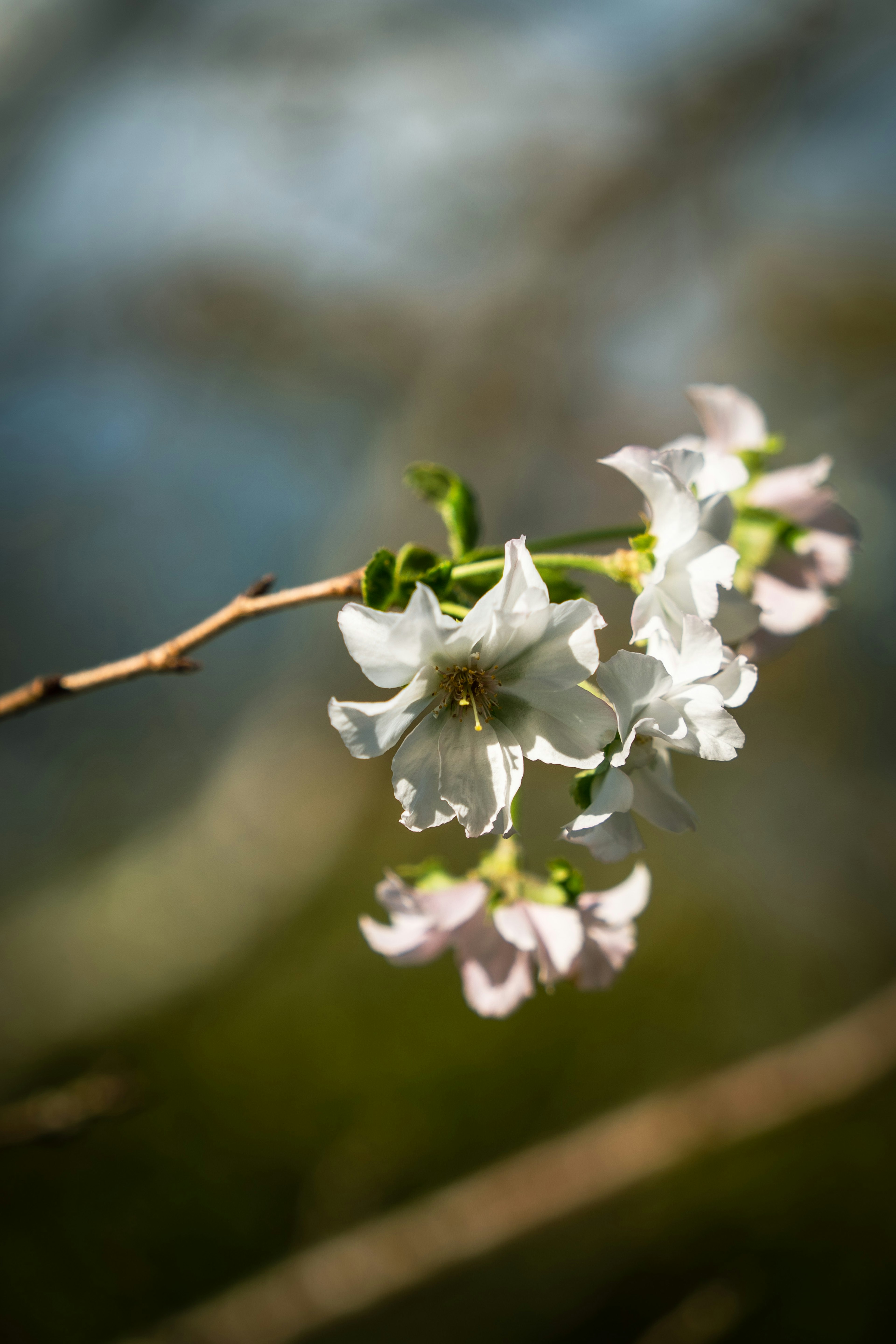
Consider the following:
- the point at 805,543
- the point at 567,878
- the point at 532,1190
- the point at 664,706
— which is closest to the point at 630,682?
the point at 664,706

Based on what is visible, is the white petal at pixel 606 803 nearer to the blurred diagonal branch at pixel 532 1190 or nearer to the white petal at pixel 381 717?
the white petal at pixel 381 717

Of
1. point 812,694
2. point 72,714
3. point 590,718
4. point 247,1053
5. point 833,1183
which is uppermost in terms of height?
point 72,714

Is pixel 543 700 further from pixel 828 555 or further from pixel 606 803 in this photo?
pixel 828 555

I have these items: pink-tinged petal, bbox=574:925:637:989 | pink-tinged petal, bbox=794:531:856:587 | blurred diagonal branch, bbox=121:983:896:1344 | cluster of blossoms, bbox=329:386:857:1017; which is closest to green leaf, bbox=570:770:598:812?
cluster of blossoms, bbox=329:386:857:1017

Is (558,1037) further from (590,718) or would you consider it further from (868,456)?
(868,456)

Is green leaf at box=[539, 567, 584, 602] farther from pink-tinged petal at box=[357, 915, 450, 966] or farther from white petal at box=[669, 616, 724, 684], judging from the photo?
pink-tinged petal at box=[357, 915, 450, 966]

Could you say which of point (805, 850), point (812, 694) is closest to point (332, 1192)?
point (805, 850)
